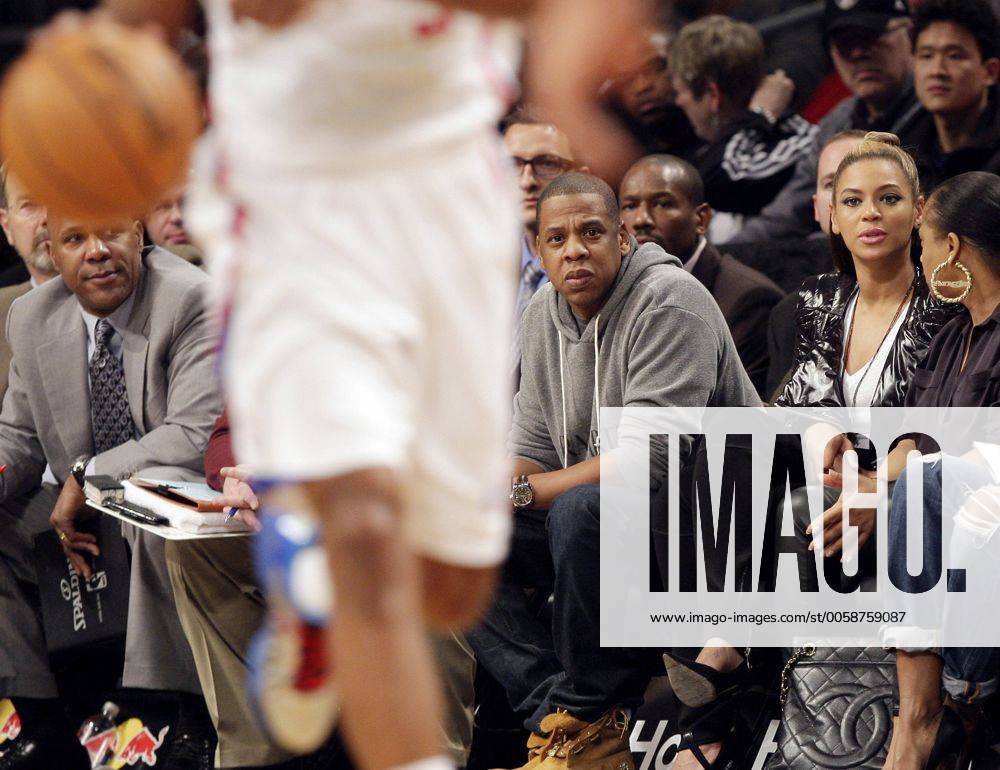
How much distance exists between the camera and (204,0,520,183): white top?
85.7 inches

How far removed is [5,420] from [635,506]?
2209mm

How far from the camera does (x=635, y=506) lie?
13.7 feet

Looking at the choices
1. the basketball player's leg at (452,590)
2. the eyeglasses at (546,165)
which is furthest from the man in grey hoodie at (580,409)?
the basketball player's leg at (452,590)

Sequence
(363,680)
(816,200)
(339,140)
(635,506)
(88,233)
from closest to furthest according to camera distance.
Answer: (363,680)
(339,140)
(635,506)
(88,233)
(816,200)

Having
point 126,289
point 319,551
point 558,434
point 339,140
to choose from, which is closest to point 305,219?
point 339,140

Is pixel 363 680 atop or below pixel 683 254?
below

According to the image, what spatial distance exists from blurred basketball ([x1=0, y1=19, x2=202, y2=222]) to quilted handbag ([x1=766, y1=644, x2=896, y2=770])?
7.64ft

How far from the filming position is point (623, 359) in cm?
449

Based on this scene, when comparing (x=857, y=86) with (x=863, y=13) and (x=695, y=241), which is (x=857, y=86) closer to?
(x=863, y=13)

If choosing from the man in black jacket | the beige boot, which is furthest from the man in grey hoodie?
the man in black jacket

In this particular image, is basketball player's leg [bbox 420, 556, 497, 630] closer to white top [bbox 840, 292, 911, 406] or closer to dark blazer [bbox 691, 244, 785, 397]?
white top [bbox 840, 292, 911, 406]

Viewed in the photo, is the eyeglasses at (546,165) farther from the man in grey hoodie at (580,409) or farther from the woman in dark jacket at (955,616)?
the woman in dark jacket at (955,616)

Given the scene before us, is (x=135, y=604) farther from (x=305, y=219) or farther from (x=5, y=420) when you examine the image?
(x=305, y=219)

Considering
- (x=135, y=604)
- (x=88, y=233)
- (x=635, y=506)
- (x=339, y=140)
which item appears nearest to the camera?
(x=339, y=140)
